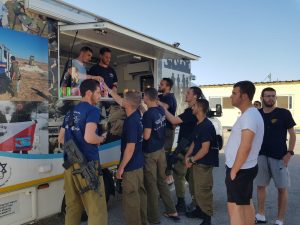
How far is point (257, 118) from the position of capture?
3.41 m

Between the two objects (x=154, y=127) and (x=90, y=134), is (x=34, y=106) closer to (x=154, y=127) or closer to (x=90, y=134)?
(x=90, y=134)

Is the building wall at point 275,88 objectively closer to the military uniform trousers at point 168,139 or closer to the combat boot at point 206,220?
the military uniform trousers at point 168,139

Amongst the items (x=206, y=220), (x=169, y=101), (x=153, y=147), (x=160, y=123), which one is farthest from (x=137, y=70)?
(x=206, y=220)

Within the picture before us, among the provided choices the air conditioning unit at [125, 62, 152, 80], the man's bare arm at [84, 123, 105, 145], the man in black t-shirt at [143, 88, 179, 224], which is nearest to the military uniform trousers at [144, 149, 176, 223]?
the man in black t-shirt at [143, 88, 179, 224]

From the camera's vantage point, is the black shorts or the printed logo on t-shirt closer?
Answer: the black shorts

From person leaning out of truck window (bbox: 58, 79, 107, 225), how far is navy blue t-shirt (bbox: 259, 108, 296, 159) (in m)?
2.40

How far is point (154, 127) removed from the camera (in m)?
4.50

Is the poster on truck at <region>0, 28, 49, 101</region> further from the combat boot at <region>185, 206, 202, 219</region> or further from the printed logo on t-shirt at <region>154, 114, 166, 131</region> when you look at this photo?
the combat boot at <region>185, 206, 202, 219</region>

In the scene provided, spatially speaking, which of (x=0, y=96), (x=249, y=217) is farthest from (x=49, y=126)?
(x=249, y=217)

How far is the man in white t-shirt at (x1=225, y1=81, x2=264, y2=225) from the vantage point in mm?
3318

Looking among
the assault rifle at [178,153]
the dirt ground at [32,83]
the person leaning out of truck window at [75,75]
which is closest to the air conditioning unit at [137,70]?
the person leaning out of truck window at [75,75]

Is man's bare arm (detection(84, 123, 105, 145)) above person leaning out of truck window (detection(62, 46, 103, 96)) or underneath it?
underneath

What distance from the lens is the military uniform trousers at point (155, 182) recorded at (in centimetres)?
452

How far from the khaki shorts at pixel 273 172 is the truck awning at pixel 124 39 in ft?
7.39
